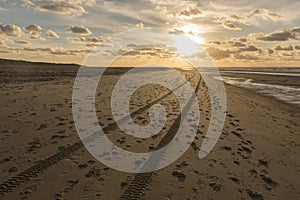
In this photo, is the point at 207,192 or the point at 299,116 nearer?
the point at 207,192

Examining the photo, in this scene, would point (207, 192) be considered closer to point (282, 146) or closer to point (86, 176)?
point (86, 176)

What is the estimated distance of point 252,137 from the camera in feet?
34.3

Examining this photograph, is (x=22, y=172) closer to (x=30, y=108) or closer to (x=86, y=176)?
(x=86, y=176)

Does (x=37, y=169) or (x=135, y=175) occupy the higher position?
(x=37, y=169)

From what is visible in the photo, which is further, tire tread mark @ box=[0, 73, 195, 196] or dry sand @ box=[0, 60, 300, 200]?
dry sand @ box=[0, 60, 300, 200]

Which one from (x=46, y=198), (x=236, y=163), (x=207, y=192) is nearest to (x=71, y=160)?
(x=46, y=198)

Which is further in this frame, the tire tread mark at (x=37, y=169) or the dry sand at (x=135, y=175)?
the dry sand at (x=135, y=175)

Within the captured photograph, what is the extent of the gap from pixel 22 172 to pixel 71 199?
1888 millimetres

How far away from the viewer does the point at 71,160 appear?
23.2ft

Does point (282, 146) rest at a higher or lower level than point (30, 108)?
lower

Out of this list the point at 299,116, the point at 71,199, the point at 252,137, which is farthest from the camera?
the point at 299,116

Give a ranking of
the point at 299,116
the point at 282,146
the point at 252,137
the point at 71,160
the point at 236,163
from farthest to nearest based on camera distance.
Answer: the point at 299,116 → the point at 252,137 → the point at 282,146 → the point at 236,163 → the point at 71,160

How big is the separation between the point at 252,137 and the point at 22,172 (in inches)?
346

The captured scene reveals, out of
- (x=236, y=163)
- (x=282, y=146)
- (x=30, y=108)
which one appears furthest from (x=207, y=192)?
(x=30, y=108)
